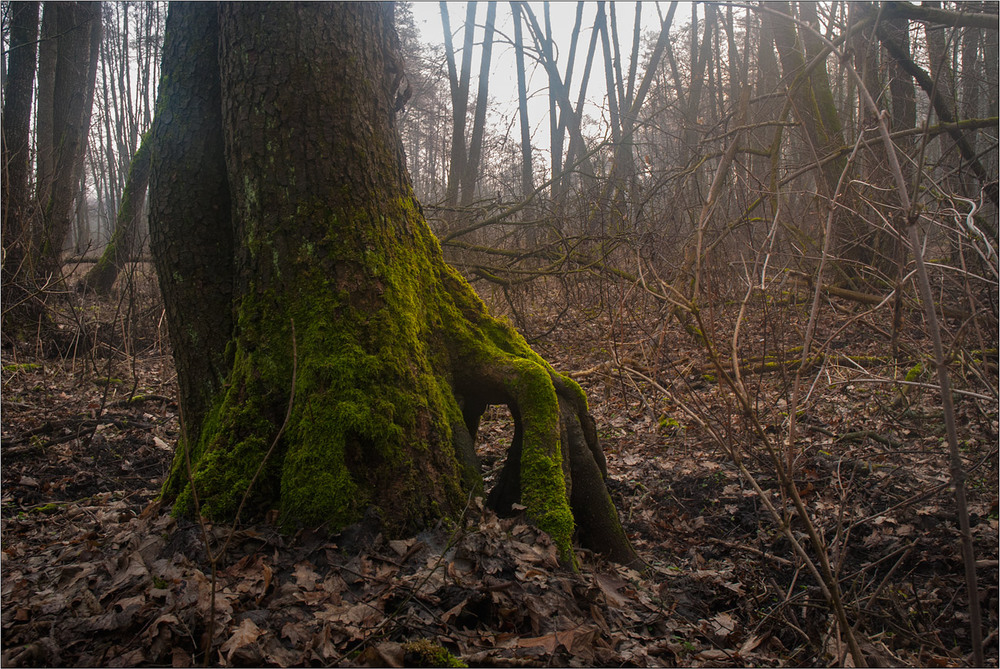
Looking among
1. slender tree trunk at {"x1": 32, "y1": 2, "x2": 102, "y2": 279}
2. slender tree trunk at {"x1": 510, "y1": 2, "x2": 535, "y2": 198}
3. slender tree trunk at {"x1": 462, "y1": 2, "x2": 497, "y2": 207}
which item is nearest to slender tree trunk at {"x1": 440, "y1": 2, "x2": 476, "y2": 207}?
slender tree trunk at {"x1": 462, "y1": 2, "x2": 497, "y2": 207}

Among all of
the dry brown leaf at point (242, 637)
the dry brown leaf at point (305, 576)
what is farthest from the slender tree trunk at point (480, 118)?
the dry brown leaf at point (242, 637)

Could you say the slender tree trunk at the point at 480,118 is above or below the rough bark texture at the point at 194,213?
above

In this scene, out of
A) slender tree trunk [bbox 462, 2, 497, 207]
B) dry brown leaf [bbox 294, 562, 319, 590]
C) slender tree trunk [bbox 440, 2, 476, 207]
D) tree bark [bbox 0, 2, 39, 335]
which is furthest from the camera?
slender tree trunk [bbox 440, 2, 476, 207]

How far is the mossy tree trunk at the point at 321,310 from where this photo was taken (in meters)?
2.84

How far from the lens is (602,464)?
391cm

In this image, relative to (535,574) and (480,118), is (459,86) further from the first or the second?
(535,574)

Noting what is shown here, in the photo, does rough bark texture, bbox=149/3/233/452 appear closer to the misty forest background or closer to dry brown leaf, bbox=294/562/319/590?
the misty forest background

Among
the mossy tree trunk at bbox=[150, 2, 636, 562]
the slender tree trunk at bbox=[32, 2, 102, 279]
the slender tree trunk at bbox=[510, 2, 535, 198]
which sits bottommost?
the mossy tree trunk at bbox=[150, 2, 636, 562]

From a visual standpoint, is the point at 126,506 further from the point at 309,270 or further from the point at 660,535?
the point at 660,535

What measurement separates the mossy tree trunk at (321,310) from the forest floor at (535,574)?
246 millimetres

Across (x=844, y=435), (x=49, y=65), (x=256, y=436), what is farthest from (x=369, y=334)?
(x=49, y=65)

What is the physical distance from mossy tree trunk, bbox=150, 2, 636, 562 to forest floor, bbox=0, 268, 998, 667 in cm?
25

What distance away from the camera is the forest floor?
6.98 ft

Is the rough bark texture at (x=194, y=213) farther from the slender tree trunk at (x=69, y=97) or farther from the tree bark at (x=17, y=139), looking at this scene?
the slender tree trunk at (x=69, y=97)
